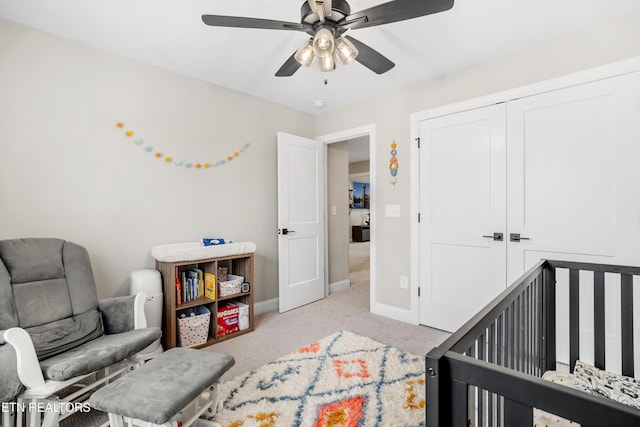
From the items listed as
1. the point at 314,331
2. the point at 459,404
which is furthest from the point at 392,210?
the point at 459,404

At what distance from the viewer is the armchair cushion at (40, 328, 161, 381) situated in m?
1.43

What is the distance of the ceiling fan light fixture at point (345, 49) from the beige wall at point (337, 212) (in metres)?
2.45

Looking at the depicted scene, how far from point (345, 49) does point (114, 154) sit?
6.36 feet

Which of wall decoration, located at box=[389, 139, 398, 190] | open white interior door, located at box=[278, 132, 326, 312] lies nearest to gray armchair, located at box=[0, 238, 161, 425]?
open white interior door, located at box=[278, 132, 326, 312]

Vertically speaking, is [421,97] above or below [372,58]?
above

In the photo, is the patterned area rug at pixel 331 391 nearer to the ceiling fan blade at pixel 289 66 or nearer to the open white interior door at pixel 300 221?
the open white interior door at pixel 300 221

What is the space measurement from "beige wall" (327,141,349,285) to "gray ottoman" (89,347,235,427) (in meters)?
2.73

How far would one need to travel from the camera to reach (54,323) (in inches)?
68.5

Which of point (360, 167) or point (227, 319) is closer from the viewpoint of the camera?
point (227, 319)

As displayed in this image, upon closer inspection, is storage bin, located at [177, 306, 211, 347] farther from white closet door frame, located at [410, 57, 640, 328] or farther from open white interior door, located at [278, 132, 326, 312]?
white closet door frame, located at [410, 57, 640, 328]

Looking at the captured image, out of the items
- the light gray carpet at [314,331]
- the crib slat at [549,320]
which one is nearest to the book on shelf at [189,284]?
the light gray carpet at [314,331]

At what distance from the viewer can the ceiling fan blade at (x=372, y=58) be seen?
6.02ft

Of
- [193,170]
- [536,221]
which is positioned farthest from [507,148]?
[193,170]

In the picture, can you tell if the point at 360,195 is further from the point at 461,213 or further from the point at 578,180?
the point at 578,180
